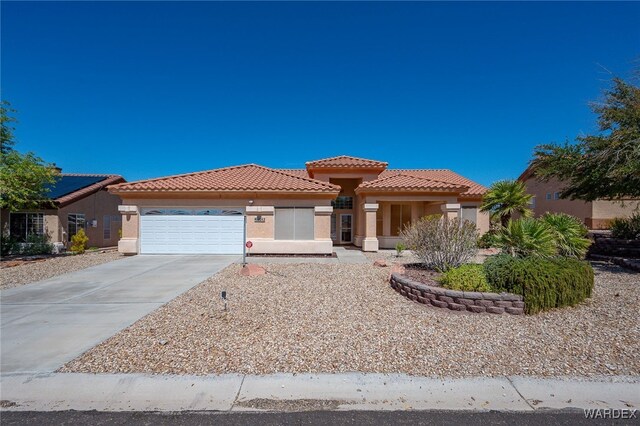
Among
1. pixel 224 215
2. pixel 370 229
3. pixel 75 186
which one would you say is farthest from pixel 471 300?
pixel 75 186

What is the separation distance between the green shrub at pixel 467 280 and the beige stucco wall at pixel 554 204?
85.4ft

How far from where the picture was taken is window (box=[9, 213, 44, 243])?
1711 cm

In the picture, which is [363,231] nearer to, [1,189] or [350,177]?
[350,177]

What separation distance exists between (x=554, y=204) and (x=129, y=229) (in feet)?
122

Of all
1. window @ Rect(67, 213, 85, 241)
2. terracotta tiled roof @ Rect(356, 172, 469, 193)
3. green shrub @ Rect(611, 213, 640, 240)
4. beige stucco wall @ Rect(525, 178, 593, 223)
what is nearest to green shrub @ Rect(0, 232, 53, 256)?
window @ Rect(67, 213, 85, 241)

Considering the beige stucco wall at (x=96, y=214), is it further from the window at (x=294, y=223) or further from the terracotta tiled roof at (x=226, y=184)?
the window at (x=294, y=223)

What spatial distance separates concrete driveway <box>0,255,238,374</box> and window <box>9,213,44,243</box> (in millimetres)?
10106

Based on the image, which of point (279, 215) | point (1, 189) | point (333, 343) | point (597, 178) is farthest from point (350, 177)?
point (1, 189)

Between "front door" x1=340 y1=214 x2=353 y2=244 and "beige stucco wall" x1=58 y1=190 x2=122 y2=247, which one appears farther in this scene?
"front door" x1=340 y1=214 x2=353 y2=244

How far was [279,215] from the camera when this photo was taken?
14.5 meters

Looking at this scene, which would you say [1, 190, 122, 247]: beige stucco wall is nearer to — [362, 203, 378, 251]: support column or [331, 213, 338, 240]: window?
[331, 213, 338, 240]: window

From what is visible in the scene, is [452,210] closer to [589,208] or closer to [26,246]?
[589,208]

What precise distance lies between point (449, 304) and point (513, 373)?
92.8 inches

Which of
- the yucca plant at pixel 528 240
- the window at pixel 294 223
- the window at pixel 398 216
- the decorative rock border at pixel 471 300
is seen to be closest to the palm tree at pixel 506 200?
the window at pixel 398 216
